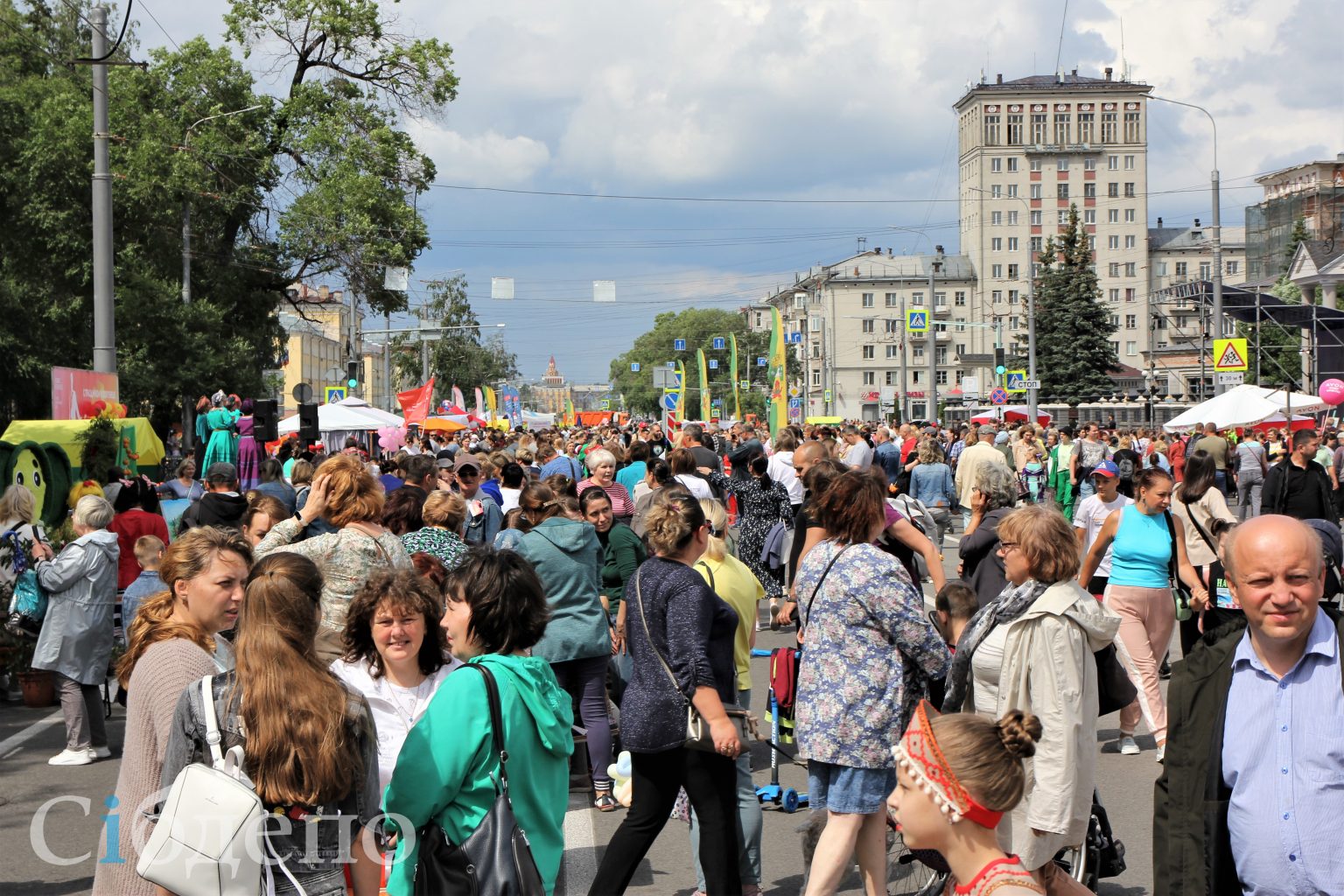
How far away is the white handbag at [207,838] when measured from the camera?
10.7ft

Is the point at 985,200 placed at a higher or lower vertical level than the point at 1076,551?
higher

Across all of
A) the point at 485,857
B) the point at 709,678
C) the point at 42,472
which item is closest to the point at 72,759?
the point at 709,678

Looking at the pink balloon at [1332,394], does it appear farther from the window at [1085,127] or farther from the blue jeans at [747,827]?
the window at [1085,127]

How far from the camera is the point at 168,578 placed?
4.57 metres

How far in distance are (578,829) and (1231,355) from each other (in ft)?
67.2

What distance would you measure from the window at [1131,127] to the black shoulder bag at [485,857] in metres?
138

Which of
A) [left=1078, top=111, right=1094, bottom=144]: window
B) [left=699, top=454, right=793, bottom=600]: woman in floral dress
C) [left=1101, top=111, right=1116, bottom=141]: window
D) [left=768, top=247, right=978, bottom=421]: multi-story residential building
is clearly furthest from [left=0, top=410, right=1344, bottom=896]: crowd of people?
[left=1101, top=111, right=1116, bottom=141]: window

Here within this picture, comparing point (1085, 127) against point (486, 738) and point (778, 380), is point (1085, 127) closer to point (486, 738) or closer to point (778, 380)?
point (778, 380)

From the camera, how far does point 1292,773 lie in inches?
133

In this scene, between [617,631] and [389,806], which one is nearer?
[389,806]

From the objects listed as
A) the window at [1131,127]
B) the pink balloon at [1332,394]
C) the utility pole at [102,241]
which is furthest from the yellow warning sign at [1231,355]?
the window at [1131,127]

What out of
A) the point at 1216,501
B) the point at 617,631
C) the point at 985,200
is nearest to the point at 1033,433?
the point at 1216,501

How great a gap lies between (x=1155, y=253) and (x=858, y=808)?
142m

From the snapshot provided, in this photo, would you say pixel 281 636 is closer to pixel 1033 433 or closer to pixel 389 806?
pixel 389 806
